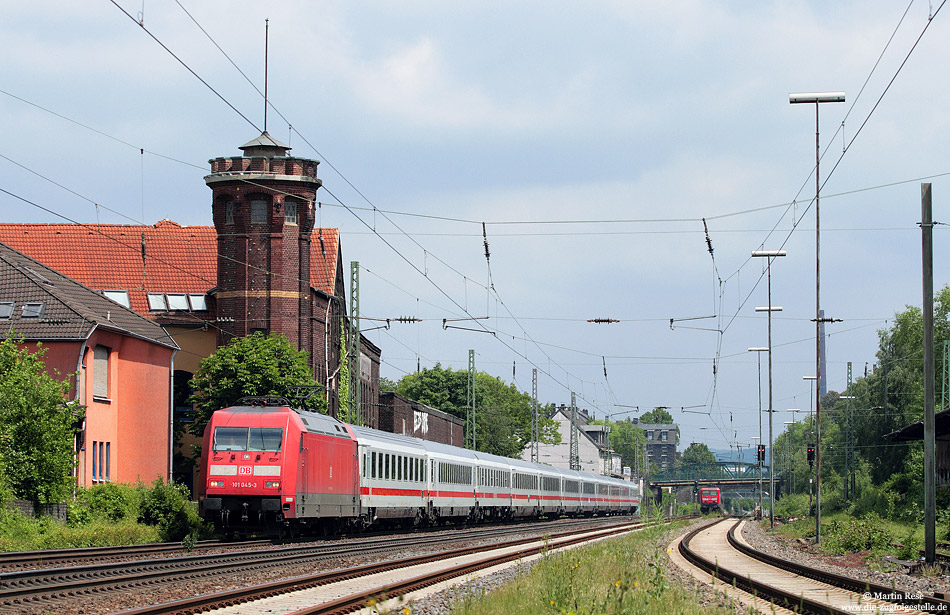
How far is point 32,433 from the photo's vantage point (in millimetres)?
31406

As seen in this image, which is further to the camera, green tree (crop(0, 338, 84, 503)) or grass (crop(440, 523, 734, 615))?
green tree (crop(0, 338, 84, 503))

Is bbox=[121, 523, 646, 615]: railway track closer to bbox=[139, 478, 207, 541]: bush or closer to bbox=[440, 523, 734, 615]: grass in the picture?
bbox=[440, 523, 734, 615]: grass

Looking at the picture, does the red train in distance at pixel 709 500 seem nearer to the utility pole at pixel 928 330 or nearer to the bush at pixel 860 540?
the bush at pixel 860 540

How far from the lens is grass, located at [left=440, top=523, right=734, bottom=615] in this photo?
11641 millimetres

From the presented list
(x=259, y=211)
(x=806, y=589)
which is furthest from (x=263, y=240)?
(x=806, y=589)

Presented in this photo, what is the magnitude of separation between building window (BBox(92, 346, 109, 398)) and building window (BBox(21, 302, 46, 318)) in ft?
7.12

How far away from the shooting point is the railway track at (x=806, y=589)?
48.3 feet

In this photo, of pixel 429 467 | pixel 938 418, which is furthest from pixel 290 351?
pixel 938 418

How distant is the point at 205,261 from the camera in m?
69.6

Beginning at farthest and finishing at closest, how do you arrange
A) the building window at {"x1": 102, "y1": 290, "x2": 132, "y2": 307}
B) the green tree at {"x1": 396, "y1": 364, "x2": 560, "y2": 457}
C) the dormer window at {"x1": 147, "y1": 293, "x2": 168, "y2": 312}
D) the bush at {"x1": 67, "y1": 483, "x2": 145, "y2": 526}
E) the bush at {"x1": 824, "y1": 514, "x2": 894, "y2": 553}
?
the green tree at {"x1": 396, "y1": 364, "x2": 560, "y2": 457} < the building window at {"x1": 102, "y1": 290, "x2": 132, "y2": 307} < the dormer window at {"x1": 147, "y1": 293, "x2": 168, "y2": 312} < the bush at {"x1": 67, "y1": 483, "x2": 145, "y2": 526} < the bush at {"x1": 824, "y1": 514, "x2": 894, "y2": 553}

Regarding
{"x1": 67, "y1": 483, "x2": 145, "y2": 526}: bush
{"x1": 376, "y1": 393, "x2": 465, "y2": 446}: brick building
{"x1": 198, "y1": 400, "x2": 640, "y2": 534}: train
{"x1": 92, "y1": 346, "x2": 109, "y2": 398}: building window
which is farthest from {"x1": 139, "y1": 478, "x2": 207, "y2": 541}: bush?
{"x1": 376, "y1": 393, "x2": 465, "y2": 446}: brick building

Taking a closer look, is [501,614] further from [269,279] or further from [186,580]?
[269,279]

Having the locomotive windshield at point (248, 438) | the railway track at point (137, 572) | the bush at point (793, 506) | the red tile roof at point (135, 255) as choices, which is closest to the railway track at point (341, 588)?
the railway track at point (137, 572)

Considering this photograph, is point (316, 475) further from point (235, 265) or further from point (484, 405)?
point (484, 405)
